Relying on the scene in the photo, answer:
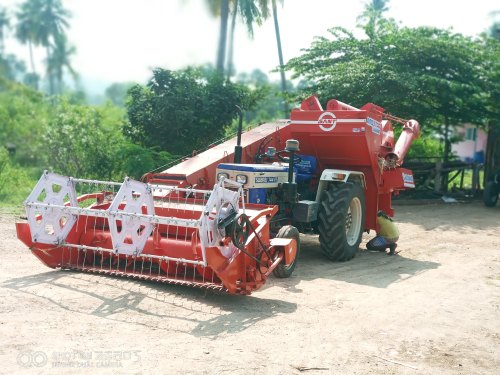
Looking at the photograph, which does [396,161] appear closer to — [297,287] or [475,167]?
[297,287]

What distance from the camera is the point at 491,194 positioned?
17.1 m

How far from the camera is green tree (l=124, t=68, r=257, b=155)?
14.8 m

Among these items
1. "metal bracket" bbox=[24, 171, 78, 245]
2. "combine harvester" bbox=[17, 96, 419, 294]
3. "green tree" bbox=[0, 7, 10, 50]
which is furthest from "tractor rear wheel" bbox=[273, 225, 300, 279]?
"green tree" bbox=[0, 7, 10, 50]

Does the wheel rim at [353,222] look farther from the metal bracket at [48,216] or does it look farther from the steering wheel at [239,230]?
the metal bracket at [48,216]

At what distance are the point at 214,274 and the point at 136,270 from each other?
1.06m

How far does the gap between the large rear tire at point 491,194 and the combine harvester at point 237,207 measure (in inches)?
269

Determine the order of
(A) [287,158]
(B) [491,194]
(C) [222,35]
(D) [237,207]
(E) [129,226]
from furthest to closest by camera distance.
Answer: (C) [222,35]
(B) [491,194]
(A) [287,158]
(E) [129,226]
(D) [237,207]

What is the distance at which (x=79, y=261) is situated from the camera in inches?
305

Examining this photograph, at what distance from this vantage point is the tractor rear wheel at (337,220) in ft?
29.4

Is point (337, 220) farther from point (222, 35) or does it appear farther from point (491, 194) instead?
point (222, 35)

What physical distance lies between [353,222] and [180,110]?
242 inches

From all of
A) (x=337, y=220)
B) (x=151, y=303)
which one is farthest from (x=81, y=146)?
(x=151, y=303)

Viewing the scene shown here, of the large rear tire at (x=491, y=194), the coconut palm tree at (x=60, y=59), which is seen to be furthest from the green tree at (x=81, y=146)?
the coconut palm tree at (x=60, y=59)

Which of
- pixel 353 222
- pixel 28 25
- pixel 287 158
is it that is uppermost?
pixel 28 25
